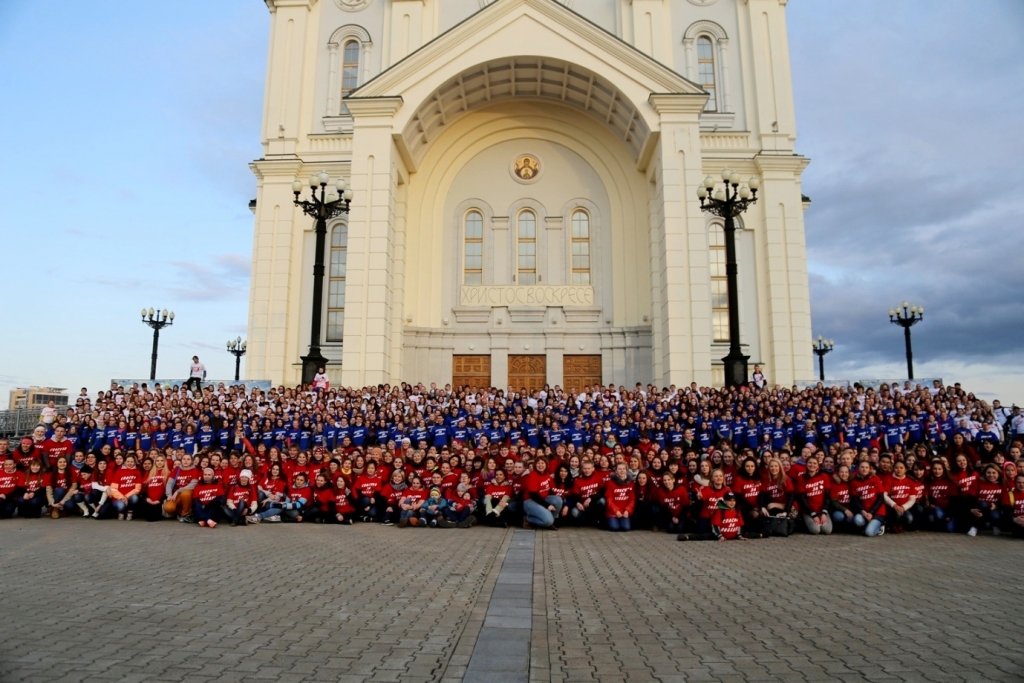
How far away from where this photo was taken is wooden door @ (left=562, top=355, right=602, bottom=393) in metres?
26.4

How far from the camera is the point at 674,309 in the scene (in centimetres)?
2234

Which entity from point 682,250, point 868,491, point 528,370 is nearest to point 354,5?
point 528,370

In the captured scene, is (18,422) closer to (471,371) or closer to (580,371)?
(471,371)

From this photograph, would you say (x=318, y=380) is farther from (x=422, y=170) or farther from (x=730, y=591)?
(x=730, y=591)

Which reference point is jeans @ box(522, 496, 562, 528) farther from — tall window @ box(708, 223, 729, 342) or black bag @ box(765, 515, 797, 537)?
tall window @ box(708, 223, 729, 342)

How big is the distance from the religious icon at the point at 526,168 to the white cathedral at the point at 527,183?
0.10 metres

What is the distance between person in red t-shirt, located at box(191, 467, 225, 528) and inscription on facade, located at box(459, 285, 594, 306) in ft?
51.9

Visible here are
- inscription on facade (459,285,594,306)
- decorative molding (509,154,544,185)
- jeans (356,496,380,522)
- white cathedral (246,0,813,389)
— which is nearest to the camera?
jeans (356,496,380,522)

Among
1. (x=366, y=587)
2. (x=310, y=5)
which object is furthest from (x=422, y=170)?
(x=366, y=587)

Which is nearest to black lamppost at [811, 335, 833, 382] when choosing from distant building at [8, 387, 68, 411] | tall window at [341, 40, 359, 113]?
tall window at [341, 40, 359, 113]

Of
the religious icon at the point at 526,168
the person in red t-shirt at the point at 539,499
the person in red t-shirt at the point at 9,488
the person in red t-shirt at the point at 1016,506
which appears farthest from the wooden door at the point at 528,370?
the person in red t-shirt at the point at 1016,506

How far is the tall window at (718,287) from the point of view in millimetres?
26156

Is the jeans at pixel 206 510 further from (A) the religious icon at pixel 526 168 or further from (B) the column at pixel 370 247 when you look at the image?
(A) the religious icon at pixel 526 168

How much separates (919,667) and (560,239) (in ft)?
78.6
